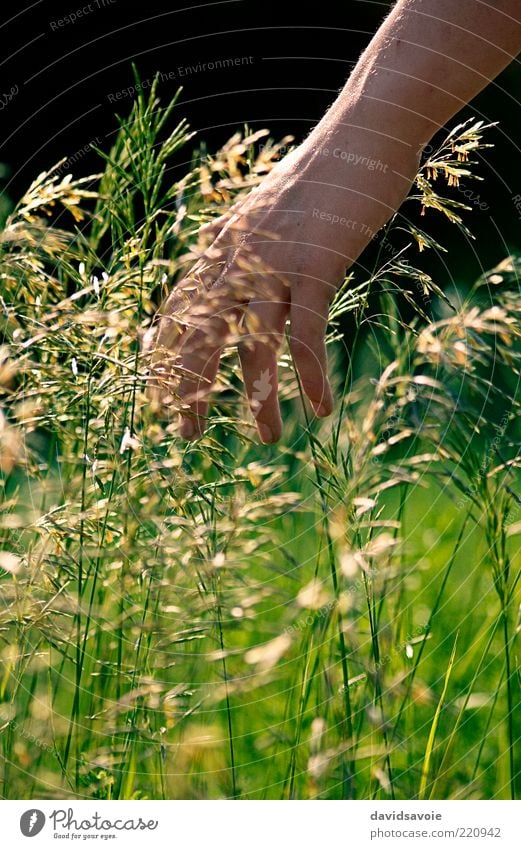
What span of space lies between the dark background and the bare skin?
2095 millimetres

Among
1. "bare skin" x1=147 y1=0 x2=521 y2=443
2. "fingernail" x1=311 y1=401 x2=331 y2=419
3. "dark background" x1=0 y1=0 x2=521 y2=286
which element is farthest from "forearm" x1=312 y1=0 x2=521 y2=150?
"dark background" x1=0 y1=0 x2=521 y2=286

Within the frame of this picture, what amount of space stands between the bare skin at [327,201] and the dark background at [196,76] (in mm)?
2095

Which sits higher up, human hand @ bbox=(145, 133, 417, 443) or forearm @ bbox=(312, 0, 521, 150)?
forearm @ bbox=(312, 0, 521, 150)

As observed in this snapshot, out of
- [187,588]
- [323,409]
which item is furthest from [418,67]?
[187,588]

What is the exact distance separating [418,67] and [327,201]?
0.18 meters

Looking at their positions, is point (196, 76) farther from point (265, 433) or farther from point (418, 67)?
point (265, 433)

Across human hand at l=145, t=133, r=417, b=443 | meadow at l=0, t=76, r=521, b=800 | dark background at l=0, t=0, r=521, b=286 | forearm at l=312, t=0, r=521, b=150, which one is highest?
dark background at l=0, t=0, r=521, b=286

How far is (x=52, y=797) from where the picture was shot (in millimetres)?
1003

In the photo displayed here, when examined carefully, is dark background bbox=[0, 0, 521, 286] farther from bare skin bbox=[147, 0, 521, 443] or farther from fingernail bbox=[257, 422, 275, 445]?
fingernail bbox=[257, 422, 275, 445]

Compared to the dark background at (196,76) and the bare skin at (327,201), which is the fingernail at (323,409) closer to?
the bare skin at (327,201)

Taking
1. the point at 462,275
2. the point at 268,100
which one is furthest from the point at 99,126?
the point at 462,275

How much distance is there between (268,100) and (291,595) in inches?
112

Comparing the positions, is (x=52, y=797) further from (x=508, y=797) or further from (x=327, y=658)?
(x=508, y=797)

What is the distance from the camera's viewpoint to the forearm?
967 millimetres
